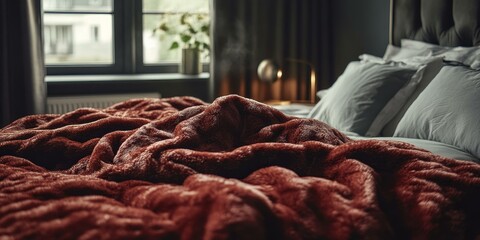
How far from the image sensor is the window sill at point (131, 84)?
13.8 ft

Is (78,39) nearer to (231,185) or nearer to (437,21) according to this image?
(437,21)

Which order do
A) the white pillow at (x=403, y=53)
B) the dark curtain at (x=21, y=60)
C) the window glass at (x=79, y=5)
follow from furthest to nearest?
the window glass at (x=79, y=5)
the dark curtain at (x=21, y=60)
the white pillow at (x=403, y=53)

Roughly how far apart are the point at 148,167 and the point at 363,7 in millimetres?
3047

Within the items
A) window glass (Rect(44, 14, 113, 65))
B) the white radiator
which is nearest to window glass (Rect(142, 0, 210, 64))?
window glass (Rect(44, 14, 113, 65))

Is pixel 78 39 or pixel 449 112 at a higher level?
pixel 78 39

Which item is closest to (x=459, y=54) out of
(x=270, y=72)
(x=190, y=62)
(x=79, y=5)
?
(x=270, y=72)

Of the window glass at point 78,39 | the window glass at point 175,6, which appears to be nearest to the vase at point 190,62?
the window glass at point 175,6

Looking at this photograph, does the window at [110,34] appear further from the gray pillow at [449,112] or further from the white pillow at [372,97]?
the gray pillow at [449,112]

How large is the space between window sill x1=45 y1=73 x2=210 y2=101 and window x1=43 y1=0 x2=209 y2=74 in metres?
0.11

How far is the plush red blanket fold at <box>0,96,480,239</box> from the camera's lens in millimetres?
1282

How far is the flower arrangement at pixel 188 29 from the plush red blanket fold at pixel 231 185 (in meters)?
2.50

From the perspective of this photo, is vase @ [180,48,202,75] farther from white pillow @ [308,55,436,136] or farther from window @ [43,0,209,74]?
white pillow @ [308,55,436,136]

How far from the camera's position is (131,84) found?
438 centimetres

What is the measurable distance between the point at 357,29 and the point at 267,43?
2.21 feet
